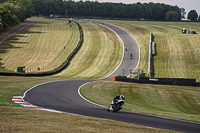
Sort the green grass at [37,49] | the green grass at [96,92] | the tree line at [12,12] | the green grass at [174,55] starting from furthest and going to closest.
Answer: the tree line at [12,12] < the green grass at [37,49] < the green grass at [174,55] < the green grass at [96,92]

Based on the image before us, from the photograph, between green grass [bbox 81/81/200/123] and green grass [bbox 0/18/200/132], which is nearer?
green grass [bbox 0/18/200/132]

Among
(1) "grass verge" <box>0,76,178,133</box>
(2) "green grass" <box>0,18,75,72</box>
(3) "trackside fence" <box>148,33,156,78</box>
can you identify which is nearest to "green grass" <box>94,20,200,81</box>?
(3) "trackside fence" <box>148,33,156,78</box>

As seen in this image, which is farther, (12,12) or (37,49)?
(12,12)

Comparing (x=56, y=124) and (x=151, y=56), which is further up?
(x=56, y=124)

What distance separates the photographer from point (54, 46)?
80.1 meters

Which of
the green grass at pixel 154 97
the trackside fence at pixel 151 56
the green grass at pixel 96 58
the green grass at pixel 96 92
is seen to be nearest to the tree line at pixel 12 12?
the green grass at pixel 96 92

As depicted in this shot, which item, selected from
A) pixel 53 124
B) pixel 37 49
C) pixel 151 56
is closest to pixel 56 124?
pixel 53 124

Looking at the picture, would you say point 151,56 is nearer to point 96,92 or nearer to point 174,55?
point 174,55

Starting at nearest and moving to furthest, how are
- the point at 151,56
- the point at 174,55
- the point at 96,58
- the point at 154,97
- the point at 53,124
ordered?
the point at 53,124 < the point at 154,97 < the point at 151,56 < the point at 174,55 < the point at 96,58

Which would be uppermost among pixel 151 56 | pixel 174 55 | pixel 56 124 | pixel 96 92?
pixel 56 124

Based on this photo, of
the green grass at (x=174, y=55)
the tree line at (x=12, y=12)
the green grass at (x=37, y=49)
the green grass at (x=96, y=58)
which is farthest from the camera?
the tree line at (x=12, y=12)

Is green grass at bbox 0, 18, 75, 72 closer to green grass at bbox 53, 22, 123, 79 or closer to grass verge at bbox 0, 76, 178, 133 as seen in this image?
green grass at bbox 53, 22, 123, 79

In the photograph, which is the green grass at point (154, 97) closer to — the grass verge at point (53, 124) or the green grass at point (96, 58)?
the grass verge at point (53, 124)

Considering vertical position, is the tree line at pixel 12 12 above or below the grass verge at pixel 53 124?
above
